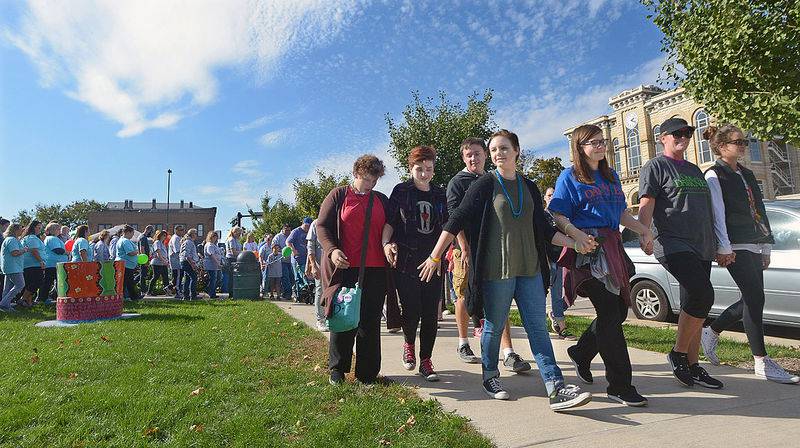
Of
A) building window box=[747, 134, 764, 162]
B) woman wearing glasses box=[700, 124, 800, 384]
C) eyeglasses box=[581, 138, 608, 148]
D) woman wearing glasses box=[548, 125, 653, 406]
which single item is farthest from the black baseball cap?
building window box=[747, 134, 764, 162]

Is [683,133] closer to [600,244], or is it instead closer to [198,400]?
[600,244]

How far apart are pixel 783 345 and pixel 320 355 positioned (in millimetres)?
5060

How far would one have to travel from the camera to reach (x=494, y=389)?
354 centimetres

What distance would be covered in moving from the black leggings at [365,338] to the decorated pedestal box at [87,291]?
6369 mm

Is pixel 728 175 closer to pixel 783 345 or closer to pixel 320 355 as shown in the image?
pixel 783 345

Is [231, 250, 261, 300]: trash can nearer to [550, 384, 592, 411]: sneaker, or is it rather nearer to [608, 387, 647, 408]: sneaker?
[550, 384, 592, 411]: sneaker

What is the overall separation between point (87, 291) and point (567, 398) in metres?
8.24

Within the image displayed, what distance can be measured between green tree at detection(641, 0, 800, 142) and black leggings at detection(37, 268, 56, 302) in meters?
16.2

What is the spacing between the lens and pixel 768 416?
300 centimetres

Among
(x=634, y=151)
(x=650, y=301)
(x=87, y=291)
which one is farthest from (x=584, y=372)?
(x=634, y=151)

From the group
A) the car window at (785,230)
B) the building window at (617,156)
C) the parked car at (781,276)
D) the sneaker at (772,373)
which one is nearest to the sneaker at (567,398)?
the sneaker at (772,373)

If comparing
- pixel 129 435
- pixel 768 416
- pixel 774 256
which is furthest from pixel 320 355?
pixel 774 256

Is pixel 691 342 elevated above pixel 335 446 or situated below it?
above

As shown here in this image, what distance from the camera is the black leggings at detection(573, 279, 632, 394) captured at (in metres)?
3.29
